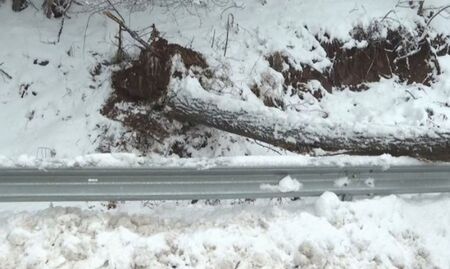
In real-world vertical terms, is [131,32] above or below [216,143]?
above

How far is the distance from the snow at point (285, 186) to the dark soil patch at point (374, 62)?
3472 millimetres

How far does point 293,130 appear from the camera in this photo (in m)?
6.11

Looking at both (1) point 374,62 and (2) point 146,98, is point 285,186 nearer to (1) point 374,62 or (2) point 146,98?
(2) point 146,98

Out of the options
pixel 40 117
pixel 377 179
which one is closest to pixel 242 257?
pixel 377 179

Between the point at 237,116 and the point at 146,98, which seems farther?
the point at 146,98

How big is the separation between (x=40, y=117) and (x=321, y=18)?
4.45 metres

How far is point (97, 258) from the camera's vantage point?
14.4 feet

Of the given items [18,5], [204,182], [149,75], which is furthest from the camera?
[18,5]

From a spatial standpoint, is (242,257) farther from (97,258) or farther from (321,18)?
(321,18)

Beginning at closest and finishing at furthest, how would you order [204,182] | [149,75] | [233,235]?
[233,235]
[204,182]
[149,75]

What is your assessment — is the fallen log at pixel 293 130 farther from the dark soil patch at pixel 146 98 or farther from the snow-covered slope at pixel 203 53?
the snow-covered slope at pixel 203 53

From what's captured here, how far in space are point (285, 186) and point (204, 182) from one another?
72 cm

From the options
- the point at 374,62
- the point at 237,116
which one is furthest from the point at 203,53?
the point at 374,62

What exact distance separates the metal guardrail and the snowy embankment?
13 centimetres
